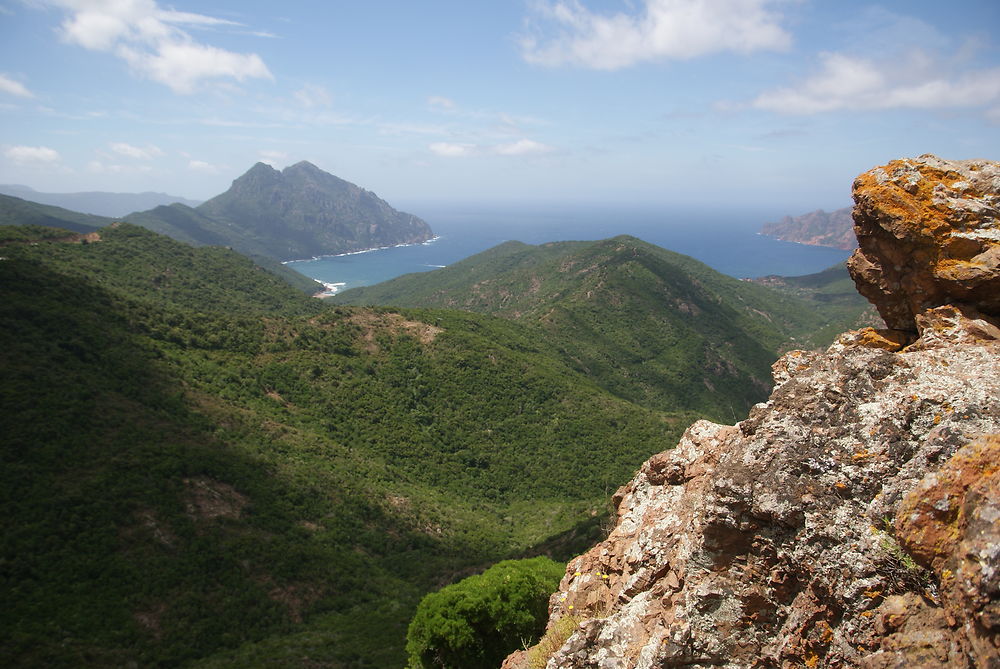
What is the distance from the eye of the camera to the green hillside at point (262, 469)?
1178 inches

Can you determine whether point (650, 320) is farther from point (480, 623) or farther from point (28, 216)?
point (28, 216)

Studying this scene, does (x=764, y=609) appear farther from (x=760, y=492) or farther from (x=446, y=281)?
(x=446, y=281)

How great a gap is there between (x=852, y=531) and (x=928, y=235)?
591 cm

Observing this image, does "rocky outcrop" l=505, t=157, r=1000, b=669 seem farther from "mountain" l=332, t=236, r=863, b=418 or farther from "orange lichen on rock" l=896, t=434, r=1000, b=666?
"mountain" l=332, t=236, r=863, b=418

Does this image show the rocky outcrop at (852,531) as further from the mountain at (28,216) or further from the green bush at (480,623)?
the mountain at (28,216)

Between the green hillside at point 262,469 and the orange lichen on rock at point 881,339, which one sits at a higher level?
the orange lichen on rock at point 881,339

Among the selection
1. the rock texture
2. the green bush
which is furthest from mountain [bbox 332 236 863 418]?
the rock texture

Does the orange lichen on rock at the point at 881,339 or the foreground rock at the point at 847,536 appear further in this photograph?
the orange lichen on rock at the point at 881,339

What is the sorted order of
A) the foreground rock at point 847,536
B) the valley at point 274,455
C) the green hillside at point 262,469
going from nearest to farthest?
the foreground rock at point 847,536 → the green hillside at point 262,469 → the valley at point 274,455

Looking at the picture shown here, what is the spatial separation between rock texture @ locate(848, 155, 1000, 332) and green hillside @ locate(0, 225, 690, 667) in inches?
1086

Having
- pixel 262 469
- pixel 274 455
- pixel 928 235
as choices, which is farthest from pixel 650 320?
pixel 928 235

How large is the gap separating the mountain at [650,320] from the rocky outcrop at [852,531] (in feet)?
265

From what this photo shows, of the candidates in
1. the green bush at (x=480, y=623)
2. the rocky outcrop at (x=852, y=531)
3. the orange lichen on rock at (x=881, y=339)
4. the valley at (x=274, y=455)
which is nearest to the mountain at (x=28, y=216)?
the valley at (x=274, y=455)

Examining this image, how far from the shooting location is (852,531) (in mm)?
6266
